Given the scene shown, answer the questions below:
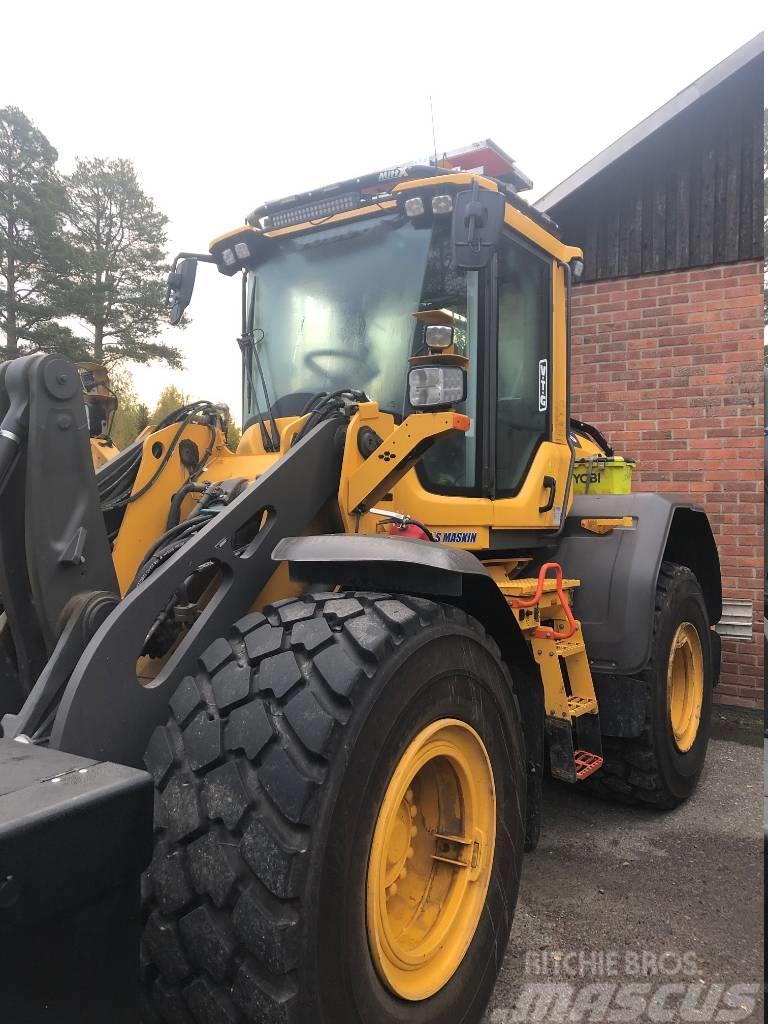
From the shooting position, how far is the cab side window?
359 centimetres

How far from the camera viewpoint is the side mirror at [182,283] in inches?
153

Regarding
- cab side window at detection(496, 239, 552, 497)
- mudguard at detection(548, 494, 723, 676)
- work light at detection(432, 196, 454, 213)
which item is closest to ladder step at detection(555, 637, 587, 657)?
mudguard at detection(548, 494, 723, 676)

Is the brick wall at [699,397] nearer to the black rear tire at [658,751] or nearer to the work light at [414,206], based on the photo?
the black rear tire at [658,751]

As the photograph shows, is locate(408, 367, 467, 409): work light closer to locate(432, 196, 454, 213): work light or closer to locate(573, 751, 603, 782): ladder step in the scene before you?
locate(432, 196, 454, 213): work light

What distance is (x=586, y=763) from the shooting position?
3777 mm

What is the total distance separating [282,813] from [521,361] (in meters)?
2.54

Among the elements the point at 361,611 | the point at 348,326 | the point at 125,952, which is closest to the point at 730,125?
the point at 348,326

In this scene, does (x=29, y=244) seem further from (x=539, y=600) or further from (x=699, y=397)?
(x=539, y=600)

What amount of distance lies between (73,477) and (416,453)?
1.17 metres

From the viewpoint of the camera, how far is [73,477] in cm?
237

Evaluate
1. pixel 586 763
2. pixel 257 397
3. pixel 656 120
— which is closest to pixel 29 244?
pixel 656 120

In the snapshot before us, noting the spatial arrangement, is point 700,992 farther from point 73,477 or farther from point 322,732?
point 73,477

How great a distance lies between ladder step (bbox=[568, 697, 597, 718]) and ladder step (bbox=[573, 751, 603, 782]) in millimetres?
181

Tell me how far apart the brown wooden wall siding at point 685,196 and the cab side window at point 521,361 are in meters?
3.10
